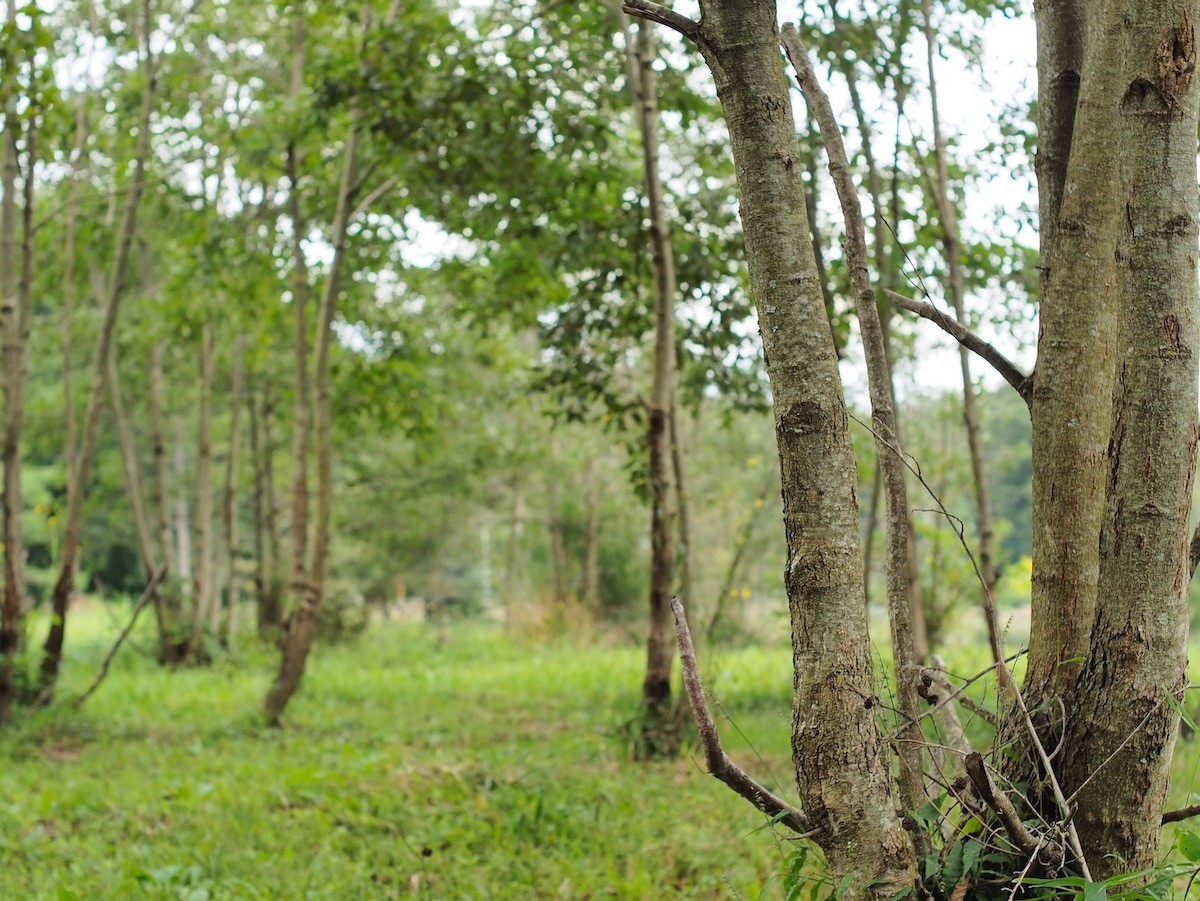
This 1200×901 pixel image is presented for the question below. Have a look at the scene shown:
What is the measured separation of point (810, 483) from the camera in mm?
1954

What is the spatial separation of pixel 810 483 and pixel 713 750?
50 cm

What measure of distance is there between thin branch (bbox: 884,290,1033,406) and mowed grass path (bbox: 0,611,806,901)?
3.54ft

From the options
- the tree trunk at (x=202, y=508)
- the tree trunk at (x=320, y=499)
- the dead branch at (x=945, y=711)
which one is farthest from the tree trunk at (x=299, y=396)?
the dead branch at (x=945, y=711)

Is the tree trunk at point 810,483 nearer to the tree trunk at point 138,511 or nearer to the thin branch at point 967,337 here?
the thin branch at point 967,337

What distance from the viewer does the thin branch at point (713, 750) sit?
1797mm

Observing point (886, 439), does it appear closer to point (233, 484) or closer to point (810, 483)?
point (810, 483)

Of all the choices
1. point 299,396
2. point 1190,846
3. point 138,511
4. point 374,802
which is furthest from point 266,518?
point 1190,846

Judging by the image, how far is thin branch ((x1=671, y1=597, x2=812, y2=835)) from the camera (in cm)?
180

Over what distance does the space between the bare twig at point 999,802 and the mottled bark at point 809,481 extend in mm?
152

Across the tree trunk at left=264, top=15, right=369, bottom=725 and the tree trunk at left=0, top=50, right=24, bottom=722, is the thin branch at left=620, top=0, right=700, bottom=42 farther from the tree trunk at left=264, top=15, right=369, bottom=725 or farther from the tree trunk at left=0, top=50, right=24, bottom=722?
the tree trunk at left=0, top=50, right=24, bottom=722

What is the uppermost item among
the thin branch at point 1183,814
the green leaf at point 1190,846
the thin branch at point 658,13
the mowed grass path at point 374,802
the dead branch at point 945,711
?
the thin branch at point 658,13

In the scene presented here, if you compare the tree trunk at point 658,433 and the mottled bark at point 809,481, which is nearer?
the mottled bark at point 809,481

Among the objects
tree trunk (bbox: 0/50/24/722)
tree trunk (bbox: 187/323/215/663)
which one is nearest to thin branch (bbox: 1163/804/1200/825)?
tree trunk (bbox: 0/50/24/722)

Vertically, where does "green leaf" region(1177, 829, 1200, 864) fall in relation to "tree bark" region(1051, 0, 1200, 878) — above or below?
below
